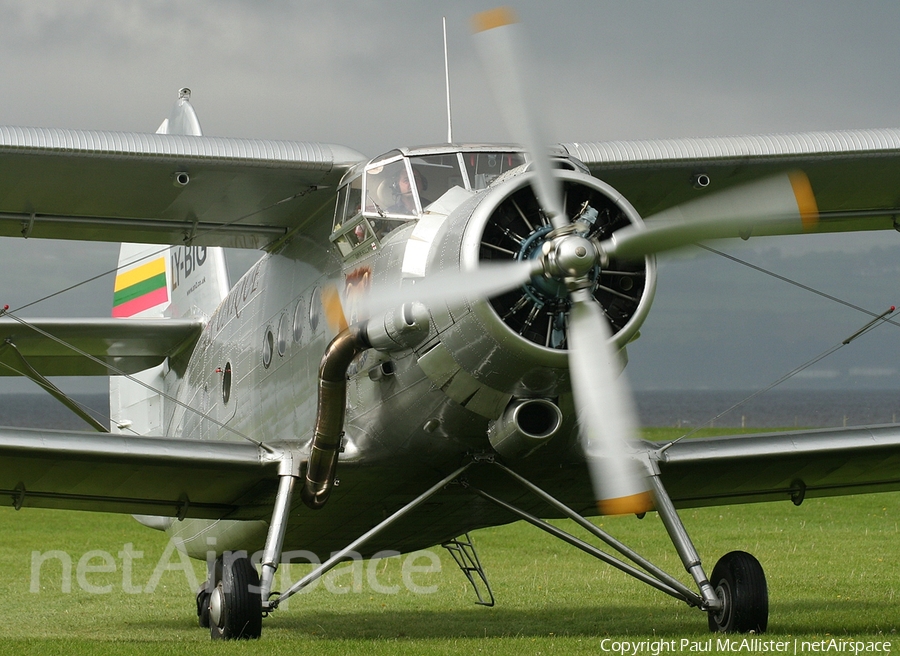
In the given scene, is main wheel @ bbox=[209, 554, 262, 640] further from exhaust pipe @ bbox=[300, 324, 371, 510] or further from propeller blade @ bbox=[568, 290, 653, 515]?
propeller blade @ bbox=[568, 290, 653, 515]

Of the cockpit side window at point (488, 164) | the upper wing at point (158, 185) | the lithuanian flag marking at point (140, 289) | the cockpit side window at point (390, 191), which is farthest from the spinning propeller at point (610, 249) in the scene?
the lithuanian flag marking at point (140, 289)

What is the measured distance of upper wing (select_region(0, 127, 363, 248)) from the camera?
9.82 metres

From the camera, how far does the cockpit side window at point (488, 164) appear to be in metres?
8.78

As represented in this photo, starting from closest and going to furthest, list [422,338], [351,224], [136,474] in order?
[422,338] → [351,224] → [136,474]

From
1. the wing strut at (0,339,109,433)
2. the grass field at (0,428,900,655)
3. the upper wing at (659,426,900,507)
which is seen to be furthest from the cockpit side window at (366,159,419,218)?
the wing strut at (0,339,109,433)

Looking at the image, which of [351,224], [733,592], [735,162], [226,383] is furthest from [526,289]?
[226,383]

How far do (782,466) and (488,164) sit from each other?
3919 millimetres

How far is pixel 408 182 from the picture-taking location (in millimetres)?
8742

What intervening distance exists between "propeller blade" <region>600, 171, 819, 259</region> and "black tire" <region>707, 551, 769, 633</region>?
262 cm

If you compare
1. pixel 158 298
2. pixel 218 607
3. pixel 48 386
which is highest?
pixel 158 298

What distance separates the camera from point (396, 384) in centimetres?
866

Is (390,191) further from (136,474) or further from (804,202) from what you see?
(136,474)

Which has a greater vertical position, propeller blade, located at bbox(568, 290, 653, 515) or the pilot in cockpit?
the pilot in cockpit

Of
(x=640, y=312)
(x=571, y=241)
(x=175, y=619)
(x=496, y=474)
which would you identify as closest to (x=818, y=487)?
(x=496, y=474)
